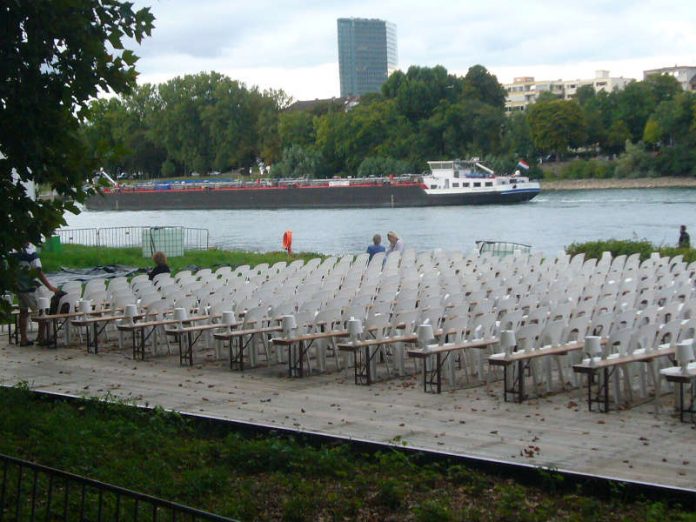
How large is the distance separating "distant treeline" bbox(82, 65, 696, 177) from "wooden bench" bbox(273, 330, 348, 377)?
294 ft

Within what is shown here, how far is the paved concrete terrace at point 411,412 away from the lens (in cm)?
867

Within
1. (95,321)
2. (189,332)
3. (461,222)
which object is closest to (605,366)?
(189,332)

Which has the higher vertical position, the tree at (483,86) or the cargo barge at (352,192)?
the tree at (483,86)

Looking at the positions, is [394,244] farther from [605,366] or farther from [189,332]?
[605,366]

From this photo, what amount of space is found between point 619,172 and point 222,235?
158 ft

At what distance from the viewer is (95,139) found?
26.4 ft

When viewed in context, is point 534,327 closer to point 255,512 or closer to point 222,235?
point 255,512

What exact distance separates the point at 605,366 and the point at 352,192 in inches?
3648

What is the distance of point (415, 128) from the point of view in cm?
11794

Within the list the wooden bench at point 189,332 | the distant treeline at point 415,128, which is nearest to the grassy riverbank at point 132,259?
the wooden bench at point 189,332

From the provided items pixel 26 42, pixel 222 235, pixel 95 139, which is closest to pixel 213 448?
pixel 95 139

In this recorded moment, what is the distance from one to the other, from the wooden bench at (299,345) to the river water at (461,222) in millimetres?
39128

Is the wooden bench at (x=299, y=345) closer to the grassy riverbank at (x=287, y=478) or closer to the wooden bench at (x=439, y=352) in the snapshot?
the wooden bench at (x=439, y=352)

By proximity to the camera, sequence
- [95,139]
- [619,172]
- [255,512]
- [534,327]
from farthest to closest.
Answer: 1. [619,172]
2. [534,327]
3. [95,139]
4. [255,512]
